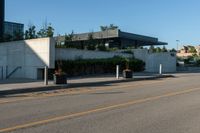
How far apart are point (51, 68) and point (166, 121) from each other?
64.9 feet

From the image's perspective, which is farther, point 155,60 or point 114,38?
point 114,38

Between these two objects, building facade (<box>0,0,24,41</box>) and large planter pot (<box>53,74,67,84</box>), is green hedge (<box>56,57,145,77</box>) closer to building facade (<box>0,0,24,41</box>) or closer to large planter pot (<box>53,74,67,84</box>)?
large planter pot (<box>53,74,67,84</box>)

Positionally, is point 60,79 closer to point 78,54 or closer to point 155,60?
point 78,54

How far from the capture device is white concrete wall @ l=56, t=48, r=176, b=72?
3403 cm

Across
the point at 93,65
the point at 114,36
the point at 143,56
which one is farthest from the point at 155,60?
the point at 114,36

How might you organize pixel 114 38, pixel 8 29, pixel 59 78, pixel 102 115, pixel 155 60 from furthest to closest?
pixel 8 29 < pixel 114 38 < pixel 155 60 < pixel 59 78 < pixel 102 115

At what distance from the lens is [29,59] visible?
100ft

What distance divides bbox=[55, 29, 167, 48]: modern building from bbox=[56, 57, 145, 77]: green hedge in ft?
65.3

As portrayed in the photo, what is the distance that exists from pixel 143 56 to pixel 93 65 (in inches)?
447

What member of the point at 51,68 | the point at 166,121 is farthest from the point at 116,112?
the point at 51,68

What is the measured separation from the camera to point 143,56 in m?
45.5

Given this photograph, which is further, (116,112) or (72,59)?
(72,59)

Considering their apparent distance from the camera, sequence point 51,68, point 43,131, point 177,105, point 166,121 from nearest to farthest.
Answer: point 43,131
point 166,121
point 177,105
point 51,68

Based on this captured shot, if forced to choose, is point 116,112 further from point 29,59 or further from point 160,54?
point 160,54
